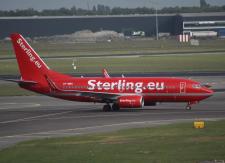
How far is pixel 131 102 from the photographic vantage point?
204 ft

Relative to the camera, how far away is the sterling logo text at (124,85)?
63.1 m

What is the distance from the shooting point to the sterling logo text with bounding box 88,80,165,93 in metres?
63.1

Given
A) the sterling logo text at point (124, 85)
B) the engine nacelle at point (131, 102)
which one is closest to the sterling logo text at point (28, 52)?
the sterling logo text at point (124, 85)

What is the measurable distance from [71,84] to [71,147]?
78.4ft

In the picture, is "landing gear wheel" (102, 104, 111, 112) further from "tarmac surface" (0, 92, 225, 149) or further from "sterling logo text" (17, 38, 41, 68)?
"sterling logo text" (17, 38, 41, 68)

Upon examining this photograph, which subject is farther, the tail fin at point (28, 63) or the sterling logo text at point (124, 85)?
the tail fin at point (28, 63)

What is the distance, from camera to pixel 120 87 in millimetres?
63938

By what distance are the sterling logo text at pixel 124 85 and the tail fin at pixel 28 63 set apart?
4.72 meters

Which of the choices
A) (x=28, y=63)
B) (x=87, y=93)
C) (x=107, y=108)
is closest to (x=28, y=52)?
(x=28, y=63)

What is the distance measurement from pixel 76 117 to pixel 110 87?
592 cm

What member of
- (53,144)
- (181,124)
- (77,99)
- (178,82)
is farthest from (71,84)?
(53,144)

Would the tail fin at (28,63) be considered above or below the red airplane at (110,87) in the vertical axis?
above

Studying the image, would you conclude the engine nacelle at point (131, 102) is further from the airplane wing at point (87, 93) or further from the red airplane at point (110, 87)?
the airplane wing at point (87, 93)

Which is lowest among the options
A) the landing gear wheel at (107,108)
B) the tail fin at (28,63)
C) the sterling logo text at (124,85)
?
the landing gear wheel at (107,108)
